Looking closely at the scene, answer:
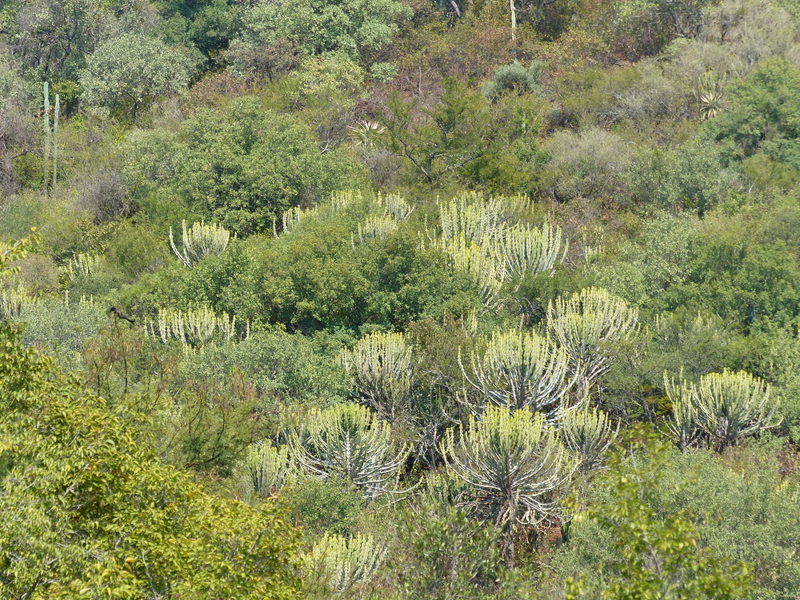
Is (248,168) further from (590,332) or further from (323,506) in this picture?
(323,506)

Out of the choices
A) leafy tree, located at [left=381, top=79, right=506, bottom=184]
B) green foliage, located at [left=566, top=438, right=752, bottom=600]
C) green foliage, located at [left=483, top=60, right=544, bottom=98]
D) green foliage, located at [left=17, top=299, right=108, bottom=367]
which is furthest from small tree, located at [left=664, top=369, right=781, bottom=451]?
green foliage, located at [left=483, top=60, right=544, bottom=98]

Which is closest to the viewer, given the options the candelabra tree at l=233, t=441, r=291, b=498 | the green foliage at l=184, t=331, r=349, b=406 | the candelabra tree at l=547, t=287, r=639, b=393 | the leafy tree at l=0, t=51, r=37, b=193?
the candelabra tree at l=233, t=441, r=291, b=498

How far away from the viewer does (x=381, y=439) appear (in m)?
27.0

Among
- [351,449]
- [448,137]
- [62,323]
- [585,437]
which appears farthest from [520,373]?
[448,137]

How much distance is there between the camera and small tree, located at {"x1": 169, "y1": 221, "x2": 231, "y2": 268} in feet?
121

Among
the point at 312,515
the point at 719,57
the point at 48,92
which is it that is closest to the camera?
the point at 312,515

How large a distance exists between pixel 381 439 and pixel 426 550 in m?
6.50

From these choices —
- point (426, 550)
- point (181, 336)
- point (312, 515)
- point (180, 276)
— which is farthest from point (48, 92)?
point (426, 550)

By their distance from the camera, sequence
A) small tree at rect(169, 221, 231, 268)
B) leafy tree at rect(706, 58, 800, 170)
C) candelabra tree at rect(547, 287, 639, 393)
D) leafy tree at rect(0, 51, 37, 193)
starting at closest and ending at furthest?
candelabra tree at rect(547, 287, 639, 393), small tree at rect(169, 221, 231, 268), leafy tree at rect(706, 58, 800, 170), leafy tree at rect(0, 51, 37, 193)

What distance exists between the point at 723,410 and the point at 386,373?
763cm

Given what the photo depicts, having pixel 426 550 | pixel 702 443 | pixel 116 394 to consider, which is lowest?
pixel 702 443

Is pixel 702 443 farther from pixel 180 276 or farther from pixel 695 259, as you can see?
pixel 180 276

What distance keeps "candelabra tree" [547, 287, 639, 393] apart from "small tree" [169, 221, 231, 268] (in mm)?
10968

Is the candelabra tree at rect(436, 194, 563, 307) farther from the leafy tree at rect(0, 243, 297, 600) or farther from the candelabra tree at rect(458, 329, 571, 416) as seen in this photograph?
the leafy tree at rect(0, 243, 297, 600)
